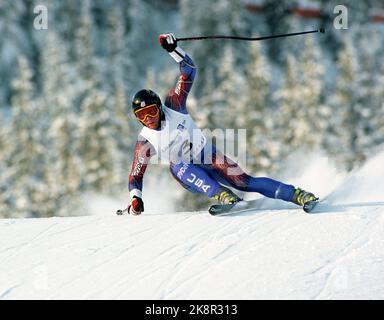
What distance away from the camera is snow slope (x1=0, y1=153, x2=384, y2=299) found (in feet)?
17.4

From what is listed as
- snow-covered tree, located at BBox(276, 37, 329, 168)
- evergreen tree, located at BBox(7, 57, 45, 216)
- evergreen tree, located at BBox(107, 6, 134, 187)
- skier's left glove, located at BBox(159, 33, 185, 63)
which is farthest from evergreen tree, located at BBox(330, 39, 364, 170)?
skier's left glove, located at BBox(159, 33, 185, 63)

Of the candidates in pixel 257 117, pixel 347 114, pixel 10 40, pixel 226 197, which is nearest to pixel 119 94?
pixel 257 117

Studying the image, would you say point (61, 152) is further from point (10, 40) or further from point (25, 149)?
point (10, 40)

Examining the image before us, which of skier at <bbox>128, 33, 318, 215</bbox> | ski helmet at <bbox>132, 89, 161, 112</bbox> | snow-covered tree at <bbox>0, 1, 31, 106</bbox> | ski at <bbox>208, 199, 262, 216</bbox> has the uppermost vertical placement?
snow-covered tree at <bbox>0, 1, 31, 106</bbox>

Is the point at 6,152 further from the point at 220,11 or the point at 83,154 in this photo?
the point at 220,11

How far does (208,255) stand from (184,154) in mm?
1657

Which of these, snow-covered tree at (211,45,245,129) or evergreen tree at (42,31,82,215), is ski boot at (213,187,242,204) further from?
snow-covered tree at (211,45,245,129)

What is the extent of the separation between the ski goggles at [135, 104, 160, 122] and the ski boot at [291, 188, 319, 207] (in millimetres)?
1827

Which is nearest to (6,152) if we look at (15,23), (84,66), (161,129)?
(84,66)

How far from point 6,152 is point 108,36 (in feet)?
82.4

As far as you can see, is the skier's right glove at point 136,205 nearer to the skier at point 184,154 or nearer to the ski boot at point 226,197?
the skier at point 184,154

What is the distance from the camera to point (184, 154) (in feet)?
24.1

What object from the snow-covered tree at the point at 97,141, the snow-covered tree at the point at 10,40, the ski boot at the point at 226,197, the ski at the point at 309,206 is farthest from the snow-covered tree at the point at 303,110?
the snow-covered tree at the point at 10,40
